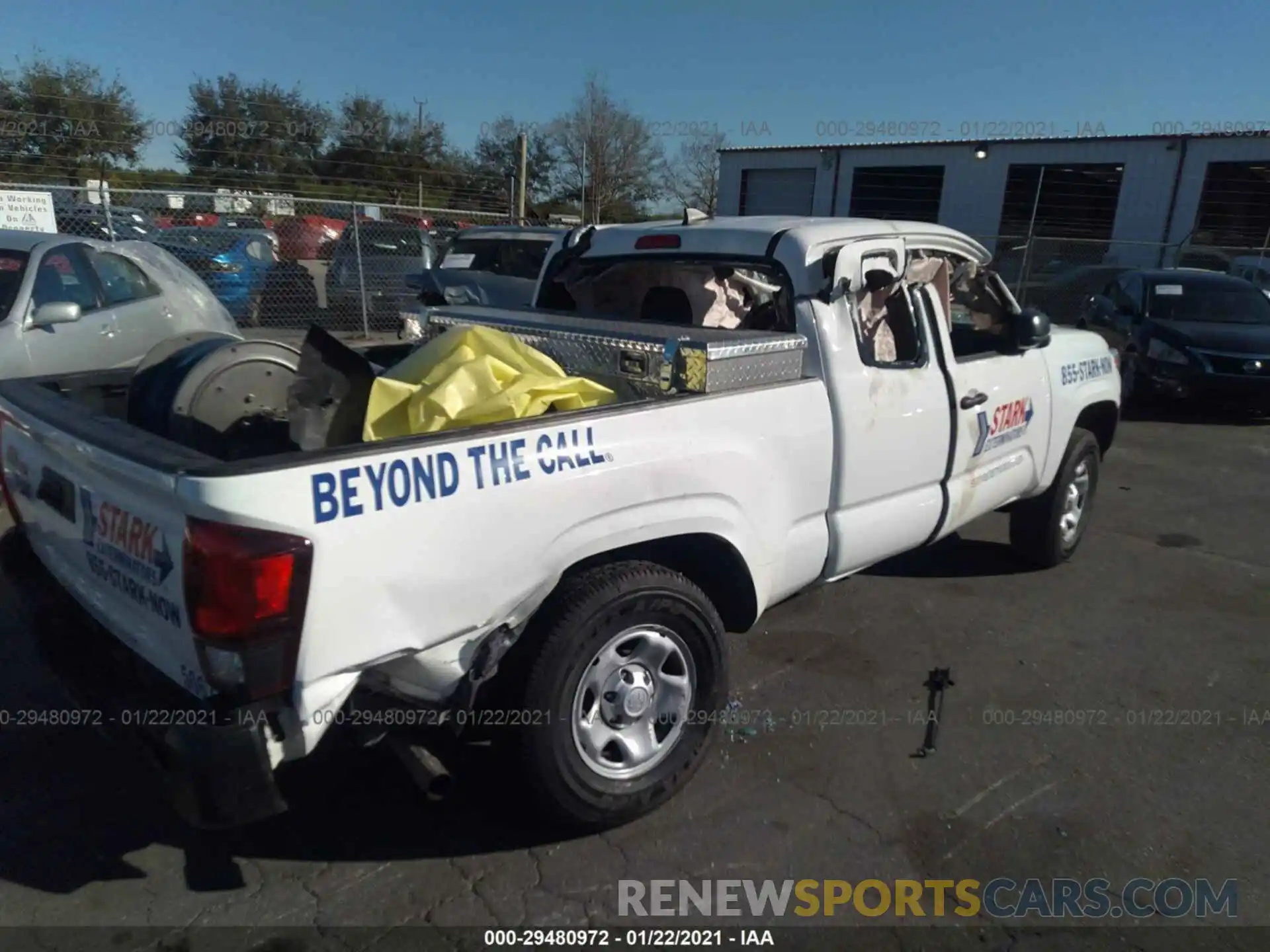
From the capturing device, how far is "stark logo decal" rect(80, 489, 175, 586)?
2262 millimetres

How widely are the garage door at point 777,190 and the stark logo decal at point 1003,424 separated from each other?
94.6ft

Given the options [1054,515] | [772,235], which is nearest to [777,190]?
[1054,515]

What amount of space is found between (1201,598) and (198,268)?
12.4 metres

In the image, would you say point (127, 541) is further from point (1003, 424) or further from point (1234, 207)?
point (1234, 207)

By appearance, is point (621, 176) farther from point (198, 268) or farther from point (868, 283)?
point (868, 283)

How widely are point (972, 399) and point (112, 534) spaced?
11.1 feet

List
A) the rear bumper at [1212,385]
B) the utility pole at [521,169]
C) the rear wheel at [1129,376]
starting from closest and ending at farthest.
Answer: the rear bumper at [1212,385]
the rear wheel at [1129,376]
the utility pole at [521,169]

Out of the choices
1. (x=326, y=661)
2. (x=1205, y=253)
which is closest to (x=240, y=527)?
(x=326, y=661)

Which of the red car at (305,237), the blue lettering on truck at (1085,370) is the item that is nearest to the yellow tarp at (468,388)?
the blue lettering on truck at (1085,370)

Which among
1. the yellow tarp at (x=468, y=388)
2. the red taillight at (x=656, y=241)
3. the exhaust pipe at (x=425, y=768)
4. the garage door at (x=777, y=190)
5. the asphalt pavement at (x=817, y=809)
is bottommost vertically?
the asphalt pavement at (x=817, y=809)

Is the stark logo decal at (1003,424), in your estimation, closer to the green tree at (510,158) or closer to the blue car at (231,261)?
the blue car at (231,261)

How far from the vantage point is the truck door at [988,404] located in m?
4.11

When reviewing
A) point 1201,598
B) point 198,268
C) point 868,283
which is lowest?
point 1201,598

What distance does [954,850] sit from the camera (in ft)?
9.70
